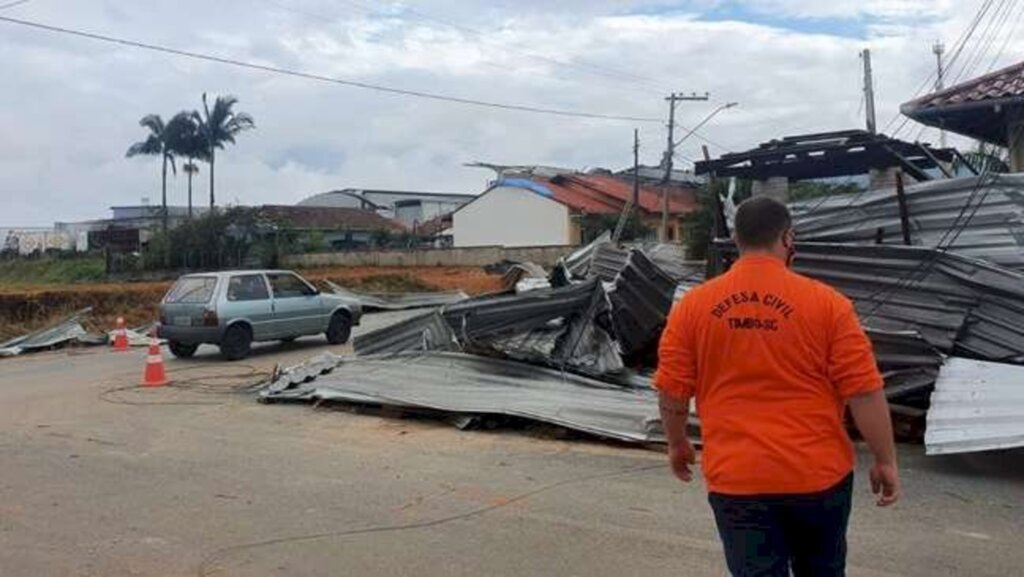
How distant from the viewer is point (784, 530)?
3.19 m

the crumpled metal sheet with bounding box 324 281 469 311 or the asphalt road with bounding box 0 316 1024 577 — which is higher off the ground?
the crumpled metal sheet with bounding box 324 281 469 311

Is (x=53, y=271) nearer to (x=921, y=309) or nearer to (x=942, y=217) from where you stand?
(x=942, y=217)

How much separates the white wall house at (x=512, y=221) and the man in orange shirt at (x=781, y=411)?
6321cm

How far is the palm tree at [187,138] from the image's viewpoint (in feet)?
231

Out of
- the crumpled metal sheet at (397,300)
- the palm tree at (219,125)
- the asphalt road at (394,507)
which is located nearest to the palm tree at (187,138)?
→ the palm tree at (219,125)

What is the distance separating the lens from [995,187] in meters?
9.49

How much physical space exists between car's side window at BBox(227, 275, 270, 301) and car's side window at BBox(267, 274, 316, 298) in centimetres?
25

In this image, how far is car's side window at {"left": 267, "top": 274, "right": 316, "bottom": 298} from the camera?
63.0ft

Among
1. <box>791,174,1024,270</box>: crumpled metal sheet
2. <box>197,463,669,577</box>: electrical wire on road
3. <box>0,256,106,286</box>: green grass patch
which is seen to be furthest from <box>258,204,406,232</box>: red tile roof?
<box>197,463,669,577</box>: electrical wire on road

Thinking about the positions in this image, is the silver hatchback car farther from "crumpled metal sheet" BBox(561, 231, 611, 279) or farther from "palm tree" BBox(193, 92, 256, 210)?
"palm tree" BBox(193, 92, 256, 210)

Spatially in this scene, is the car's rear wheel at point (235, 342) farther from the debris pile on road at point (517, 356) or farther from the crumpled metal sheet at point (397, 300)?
the crumpled metal sheet at point (397, 300)

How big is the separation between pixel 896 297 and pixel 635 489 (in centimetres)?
360

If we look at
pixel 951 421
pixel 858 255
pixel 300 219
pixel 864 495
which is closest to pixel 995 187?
pixel 858 255

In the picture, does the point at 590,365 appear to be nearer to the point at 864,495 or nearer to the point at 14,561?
the point at 864,495
